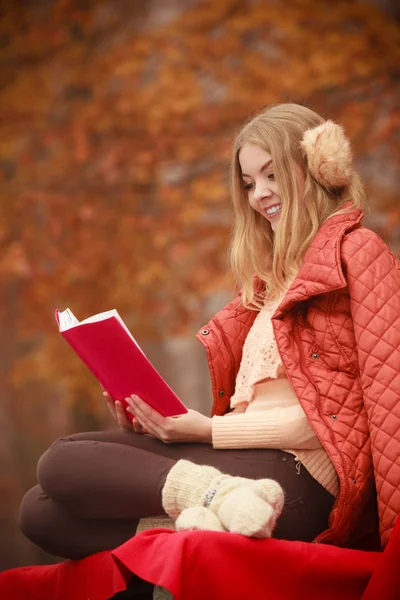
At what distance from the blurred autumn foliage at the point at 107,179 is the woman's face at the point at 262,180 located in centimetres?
163

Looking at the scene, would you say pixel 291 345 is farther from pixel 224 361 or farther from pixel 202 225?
pixel 202 225

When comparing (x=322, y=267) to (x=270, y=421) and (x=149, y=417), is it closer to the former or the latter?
(x=270, y=421)

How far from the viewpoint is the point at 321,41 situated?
3402 millimetres

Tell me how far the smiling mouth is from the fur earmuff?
0.11m

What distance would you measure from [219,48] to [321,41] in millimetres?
447

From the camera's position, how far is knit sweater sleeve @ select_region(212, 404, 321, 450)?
1.58 metres

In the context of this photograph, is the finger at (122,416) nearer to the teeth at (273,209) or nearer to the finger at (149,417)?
the finger at (149,417)

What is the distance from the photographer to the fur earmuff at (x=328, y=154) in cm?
173

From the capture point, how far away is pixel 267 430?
1593mm

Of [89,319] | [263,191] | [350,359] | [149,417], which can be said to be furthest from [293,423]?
[263,191]

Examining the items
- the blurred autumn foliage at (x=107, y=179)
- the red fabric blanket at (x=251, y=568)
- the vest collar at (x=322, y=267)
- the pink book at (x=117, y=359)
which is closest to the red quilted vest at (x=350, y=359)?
the vest collar at (x=322, y=267)

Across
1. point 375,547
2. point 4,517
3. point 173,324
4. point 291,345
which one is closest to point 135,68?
point 173,324

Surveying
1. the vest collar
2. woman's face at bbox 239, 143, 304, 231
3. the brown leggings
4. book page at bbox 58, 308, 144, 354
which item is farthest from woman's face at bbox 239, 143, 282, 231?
the brown leggings

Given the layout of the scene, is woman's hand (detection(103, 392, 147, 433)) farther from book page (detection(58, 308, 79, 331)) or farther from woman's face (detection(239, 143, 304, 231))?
woman's face (detection(239, 143, 304, 231))
